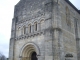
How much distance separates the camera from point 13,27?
18.5m

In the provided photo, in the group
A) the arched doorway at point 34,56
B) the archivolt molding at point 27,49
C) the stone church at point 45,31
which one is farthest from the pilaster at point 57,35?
the arched doorway at point 34,56

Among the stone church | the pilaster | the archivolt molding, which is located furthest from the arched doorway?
the pilaster

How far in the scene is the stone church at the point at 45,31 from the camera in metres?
13.8

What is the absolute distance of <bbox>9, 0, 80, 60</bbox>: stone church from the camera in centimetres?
1377

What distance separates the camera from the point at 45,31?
14.4m

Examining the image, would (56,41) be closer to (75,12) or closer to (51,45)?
(51,45)

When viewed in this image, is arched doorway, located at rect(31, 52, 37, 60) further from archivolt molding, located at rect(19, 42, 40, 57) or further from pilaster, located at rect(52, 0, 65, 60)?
pilaster, located at rect(52, 0, 65, 60)

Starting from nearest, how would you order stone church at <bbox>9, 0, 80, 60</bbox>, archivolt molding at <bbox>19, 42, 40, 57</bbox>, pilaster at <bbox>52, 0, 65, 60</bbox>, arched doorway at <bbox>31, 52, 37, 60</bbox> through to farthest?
1. pilaster at <bbox>52, 0, 65, 60</bbox>
2. stone church at <bbox>9, 0, 80, 60</bbox>
3. archivolt molding at <bbox>19, 42, 40, 57</bbox>
4. arched doorway at <bbox>31, 52, 37, 60</bbox>

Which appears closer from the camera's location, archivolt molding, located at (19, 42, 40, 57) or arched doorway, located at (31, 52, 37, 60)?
archivolt molding, located at (19, 42, 40, 57)

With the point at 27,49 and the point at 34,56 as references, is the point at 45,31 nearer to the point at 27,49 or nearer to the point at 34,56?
the point at 27,49

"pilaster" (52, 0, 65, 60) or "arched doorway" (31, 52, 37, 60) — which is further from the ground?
"pilaster" (52, 0, 65, 60)

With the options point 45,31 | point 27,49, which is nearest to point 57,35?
point 45,31

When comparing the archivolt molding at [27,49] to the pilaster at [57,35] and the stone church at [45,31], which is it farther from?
the pilaster at [57,35]

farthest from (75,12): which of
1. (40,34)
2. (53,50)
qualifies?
(53,50)
